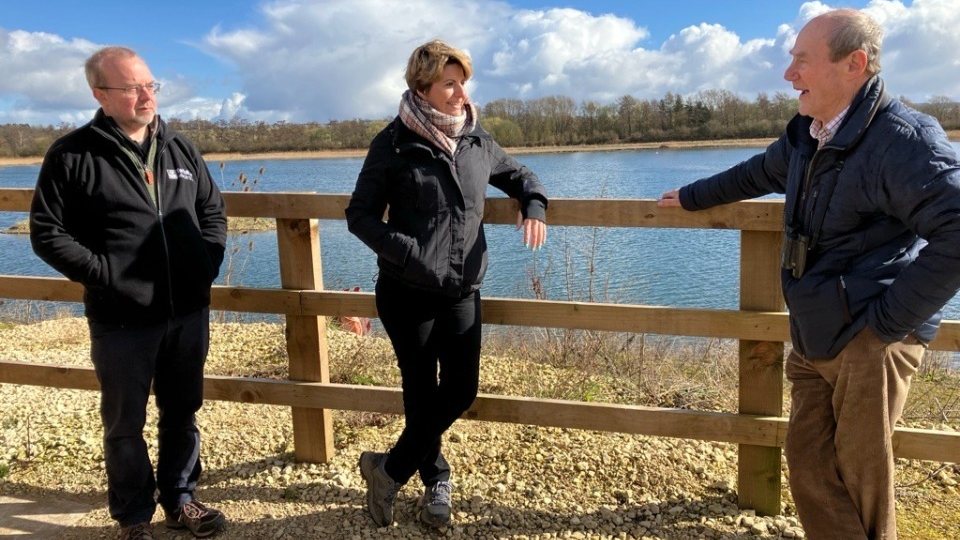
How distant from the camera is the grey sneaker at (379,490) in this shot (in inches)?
124

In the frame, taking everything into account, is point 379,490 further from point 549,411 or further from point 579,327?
point 579,327

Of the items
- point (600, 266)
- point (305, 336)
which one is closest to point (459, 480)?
point (305, 336)

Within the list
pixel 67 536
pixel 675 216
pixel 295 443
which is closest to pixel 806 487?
pixel 675 216

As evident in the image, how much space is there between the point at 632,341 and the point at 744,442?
2.86 m

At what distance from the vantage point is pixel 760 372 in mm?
3092

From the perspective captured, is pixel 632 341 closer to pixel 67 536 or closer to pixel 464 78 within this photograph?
pixel 464 78

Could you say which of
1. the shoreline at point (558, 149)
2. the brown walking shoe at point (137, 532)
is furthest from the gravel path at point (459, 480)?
the shoreline at point (558, 149)

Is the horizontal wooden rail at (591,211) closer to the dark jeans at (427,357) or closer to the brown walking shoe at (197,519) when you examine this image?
the dark jeans at (427,357)

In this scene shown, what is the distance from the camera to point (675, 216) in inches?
117

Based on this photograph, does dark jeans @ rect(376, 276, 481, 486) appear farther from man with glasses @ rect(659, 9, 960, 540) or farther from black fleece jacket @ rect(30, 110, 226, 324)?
man with glasses @ rect(659, 9, 960, 540)

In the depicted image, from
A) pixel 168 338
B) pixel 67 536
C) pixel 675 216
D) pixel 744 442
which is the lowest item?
pixel 67 536

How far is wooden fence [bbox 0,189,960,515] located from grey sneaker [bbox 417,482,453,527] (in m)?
0.36

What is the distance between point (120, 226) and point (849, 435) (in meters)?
2.66

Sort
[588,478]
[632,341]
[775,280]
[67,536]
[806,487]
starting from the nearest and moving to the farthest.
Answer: [806,487]
[775,280]
[67,536]
[588,478]
[632,341]
